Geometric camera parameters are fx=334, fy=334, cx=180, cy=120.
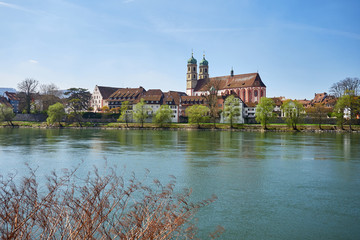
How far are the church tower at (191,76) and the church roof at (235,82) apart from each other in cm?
248

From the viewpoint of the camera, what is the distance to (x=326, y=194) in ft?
48.4

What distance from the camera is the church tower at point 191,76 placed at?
133 metres

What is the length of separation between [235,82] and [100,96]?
4772cm

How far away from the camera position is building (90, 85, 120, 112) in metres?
116

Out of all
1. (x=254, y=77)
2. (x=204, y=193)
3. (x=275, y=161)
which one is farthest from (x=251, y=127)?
(x=204, y=193)

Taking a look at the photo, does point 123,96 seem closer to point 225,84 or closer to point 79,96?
point 79,96

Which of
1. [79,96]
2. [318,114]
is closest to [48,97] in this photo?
[79,96]

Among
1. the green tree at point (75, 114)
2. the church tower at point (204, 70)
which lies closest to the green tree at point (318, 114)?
the church tower at point (204, 70)

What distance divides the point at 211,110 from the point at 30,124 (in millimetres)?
47516

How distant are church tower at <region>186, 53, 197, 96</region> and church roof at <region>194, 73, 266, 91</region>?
248 centimetres

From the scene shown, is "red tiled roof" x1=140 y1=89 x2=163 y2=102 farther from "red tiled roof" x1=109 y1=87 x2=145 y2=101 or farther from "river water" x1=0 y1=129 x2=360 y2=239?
"river water" x1=0 y1=129 x2=360 y2=239

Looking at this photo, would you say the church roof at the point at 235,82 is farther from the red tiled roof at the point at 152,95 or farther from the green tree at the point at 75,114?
the green tree at the point at 75,114

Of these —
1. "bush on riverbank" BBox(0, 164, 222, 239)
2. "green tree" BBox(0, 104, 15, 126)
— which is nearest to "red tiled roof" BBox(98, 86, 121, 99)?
"green tree" BBox(0, 104, 15, 126)

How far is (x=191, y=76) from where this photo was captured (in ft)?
441
